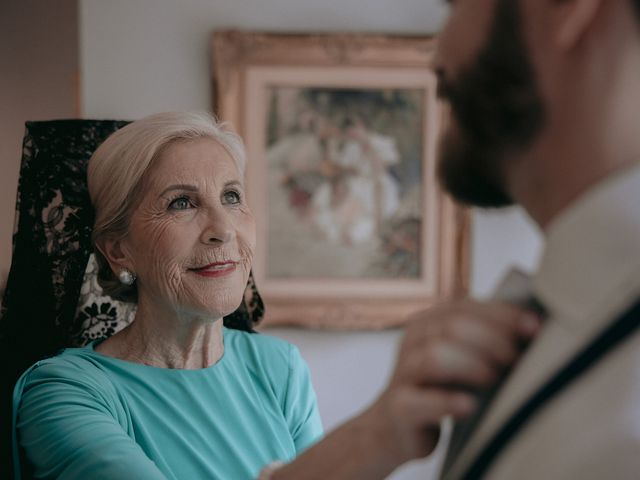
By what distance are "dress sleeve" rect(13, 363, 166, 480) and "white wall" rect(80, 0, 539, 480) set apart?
5.91 feet

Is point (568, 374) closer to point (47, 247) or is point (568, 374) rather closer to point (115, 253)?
point (115, 253)

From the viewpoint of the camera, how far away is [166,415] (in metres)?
1.51

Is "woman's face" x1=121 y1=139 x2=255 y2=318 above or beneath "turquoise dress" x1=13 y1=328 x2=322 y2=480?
above

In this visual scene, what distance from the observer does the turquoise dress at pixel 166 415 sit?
1270 mm

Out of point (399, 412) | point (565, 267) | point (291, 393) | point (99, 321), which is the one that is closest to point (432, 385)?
point (399, 412)

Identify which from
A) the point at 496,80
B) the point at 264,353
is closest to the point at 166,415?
the point at 264,353

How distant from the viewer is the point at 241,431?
5.16ft

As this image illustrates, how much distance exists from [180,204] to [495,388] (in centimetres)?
113

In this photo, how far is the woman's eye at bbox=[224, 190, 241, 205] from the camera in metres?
1.68

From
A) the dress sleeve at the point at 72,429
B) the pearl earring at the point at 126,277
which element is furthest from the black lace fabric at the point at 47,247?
the dress sleeve at the point at 72,429

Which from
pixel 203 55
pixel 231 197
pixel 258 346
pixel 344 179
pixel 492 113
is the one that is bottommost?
pixel 258 346

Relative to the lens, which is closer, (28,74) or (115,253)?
(115,253)

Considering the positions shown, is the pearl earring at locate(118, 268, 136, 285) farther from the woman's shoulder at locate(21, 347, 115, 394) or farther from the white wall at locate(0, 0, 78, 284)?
the white wall at locate(0, 0, 78, 284)

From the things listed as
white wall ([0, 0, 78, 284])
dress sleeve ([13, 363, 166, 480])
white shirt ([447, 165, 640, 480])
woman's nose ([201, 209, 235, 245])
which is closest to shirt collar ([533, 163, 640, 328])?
white shirt ([447, 165, 640, 480])
